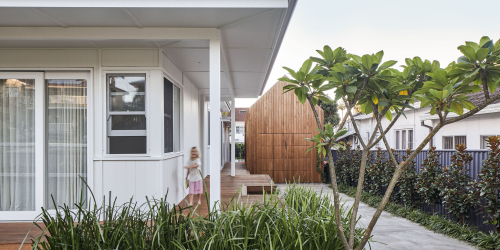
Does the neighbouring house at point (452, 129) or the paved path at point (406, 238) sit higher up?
the neighbouring house at point (452, 129)

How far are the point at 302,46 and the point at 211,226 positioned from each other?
25406 millimetres

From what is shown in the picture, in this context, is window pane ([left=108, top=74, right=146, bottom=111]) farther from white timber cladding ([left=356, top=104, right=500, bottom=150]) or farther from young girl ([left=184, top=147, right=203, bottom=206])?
white timber cladding ([left=356, top=104, right=500, bottom=150])

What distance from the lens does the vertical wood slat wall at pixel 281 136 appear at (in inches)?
462

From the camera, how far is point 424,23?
2020 cm

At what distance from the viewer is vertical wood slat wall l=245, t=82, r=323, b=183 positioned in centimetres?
1174

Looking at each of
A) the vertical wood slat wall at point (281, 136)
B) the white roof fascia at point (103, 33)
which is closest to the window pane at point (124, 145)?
the white roof fascia at point (103, 33)

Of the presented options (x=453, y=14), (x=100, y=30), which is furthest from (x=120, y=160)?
(x=453, y=14)

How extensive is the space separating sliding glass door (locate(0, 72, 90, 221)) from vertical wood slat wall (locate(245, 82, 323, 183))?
7.90 meters

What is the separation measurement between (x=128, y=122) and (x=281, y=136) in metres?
7.99

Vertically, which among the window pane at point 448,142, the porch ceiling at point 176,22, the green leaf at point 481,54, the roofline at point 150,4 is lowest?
the window pane at point 448,142

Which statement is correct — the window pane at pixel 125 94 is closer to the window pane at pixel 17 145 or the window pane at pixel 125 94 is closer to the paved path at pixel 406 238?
the window pane at pixel 17 145

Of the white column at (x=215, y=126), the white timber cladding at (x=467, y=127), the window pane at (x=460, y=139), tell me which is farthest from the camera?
the window pane at (x=460, y=139)

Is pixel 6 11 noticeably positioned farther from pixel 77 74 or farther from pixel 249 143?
pixel 249 143

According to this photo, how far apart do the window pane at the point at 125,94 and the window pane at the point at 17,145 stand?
1042mm
